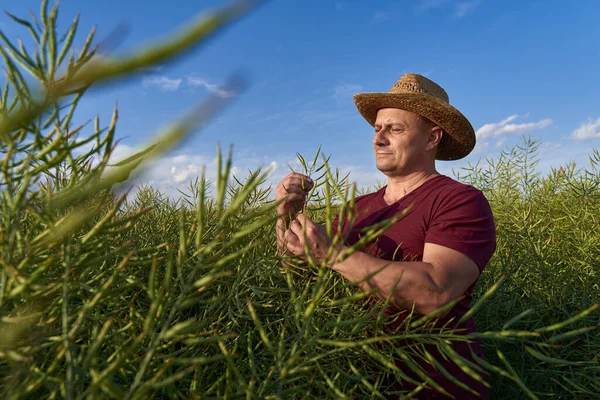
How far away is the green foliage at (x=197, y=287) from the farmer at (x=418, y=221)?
0.23 feet

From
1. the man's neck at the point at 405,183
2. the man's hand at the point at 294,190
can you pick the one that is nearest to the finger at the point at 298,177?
the man's hand at the point at 294,190

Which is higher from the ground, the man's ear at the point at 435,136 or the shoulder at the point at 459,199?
the man's ear at the point at 435,136

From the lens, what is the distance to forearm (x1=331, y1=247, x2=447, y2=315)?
1.12 m

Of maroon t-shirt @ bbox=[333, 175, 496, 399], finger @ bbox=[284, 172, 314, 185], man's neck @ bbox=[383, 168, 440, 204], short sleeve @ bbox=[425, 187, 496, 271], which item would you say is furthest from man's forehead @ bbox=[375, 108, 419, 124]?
finger @ bbox=[284, 172, 314, 185]

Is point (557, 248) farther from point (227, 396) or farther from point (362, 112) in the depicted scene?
point (227, 396)

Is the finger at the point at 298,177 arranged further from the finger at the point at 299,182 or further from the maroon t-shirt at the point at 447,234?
the maroon t-shirt at the point at 447,234

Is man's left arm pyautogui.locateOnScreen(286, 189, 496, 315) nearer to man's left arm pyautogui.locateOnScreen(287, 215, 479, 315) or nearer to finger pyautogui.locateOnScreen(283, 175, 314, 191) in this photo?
man's left arm pyautogui.locateOnScreen(287, 215, 479, 315)

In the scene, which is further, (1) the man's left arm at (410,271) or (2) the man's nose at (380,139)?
(2) the man's nose at (380,139)

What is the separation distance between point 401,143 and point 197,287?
138 cm

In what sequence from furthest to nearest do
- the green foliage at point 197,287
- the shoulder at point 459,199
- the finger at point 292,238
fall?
the shoulder at point 459,199 → the finger at point 292,238 → the green foliage at point 197,287

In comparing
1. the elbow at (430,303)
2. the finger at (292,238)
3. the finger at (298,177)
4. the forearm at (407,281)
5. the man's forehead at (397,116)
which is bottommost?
the elbow at (430,303)

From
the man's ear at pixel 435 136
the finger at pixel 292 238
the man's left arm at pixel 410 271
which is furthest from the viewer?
the man's ear at pixel 435 136

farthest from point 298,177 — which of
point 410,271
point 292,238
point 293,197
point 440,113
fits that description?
point 440,113

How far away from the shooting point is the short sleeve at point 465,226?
1.41m
